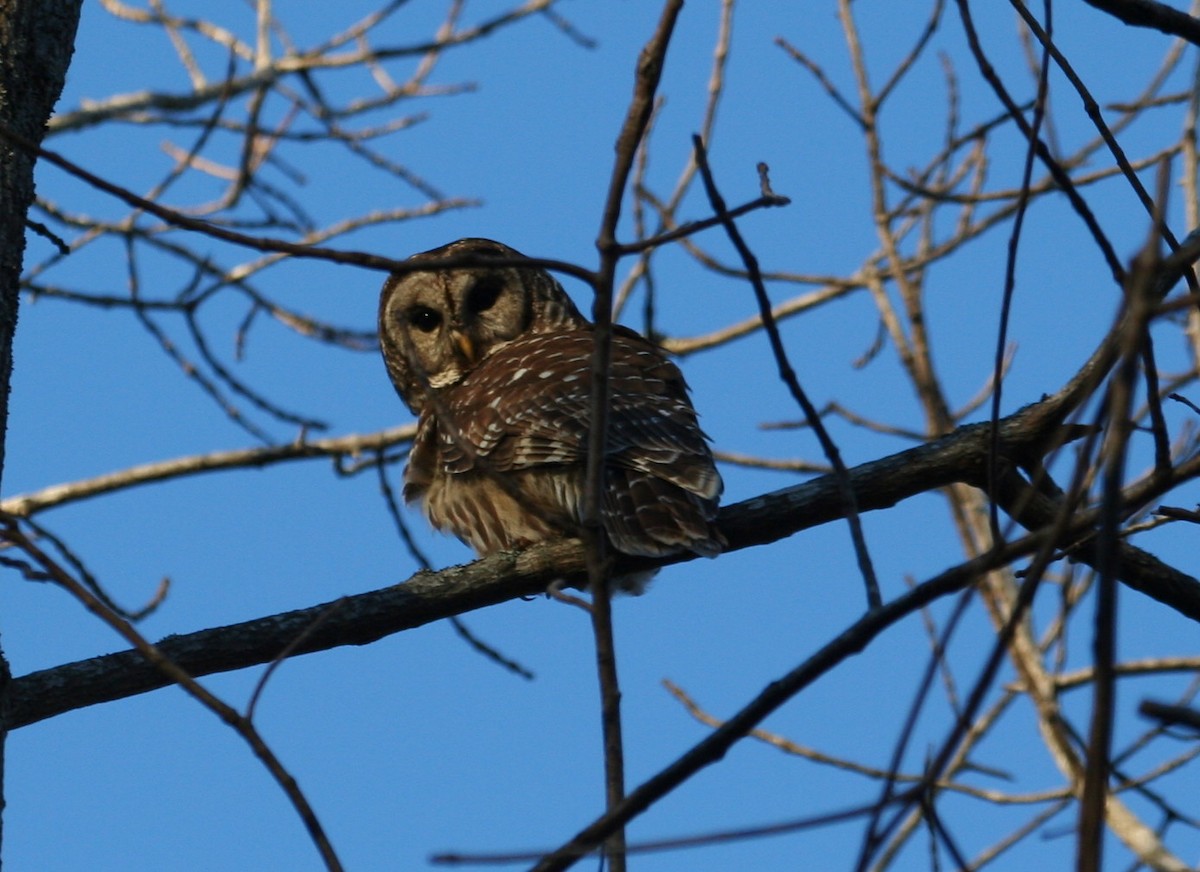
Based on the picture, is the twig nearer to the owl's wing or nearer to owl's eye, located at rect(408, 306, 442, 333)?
the owl's wing

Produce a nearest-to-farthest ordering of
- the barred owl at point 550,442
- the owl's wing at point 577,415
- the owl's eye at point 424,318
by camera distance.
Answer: the barred owl at point 550,442
the owl's wing at point 577,415
the owl's eye at point 424,318

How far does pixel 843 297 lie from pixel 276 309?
2.61 m

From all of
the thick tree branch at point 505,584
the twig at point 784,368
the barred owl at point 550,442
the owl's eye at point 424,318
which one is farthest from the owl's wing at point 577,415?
the twig at point 784,368

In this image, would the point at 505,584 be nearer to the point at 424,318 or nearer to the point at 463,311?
the point at 463,311

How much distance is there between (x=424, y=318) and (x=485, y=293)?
29 cm

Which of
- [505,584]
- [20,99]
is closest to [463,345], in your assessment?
[505,584]

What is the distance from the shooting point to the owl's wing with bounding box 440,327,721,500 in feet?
14.0

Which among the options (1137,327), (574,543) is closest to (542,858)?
(1137,327)

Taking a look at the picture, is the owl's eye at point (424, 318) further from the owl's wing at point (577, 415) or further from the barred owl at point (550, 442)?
the owl's wing at point (577, 415)

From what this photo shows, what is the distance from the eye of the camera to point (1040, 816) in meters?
5.12

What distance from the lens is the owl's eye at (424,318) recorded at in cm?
649

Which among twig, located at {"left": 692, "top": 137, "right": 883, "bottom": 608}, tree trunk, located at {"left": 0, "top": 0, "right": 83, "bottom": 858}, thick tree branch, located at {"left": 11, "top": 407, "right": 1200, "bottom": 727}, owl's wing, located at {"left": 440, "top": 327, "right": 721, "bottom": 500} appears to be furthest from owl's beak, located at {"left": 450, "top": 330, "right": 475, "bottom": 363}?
twig, located at {"left": 692, "top": 137, "right": 883, "bottom": 608}

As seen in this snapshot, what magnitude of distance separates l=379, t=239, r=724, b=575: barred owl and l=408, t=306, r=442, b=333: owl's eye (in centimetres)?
7

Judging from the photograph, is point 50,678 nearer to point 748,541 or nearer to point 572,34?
point 748,541
